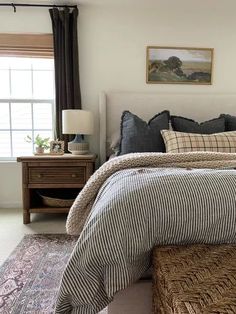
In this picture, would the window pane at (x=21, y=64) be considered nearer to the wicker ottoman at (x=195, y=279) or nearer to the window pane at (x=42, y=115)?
the window pane at (x=42, y=115)

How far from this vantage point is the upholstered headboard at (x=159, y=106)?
3158 mm

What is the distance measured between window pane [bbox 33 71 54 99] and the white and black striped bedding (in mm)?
2674

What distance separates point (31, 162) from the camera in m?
2.81

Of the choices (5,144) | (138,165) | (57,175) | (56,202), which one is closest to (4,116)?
(5,144)

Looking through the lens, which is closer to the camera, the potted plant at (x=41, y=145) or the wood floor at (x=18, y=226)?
the wood floor at (x=18, y=226)

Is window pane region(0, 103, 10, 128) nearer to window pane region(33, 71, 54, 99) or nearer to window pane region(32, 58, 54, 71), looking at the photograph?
window pane region(33, 71, 54, 99)

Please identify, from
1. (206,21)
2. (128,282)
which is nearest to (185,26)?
(206,21)

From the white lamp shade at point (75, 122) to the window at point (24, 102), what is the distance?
654 mm

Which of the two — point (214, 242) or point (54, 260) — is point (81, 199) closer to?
point (54, 260)

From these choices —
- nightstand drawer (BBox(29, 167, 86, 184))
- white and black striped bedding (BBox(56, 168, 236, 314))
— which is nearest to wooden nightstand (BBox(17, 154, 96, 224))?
nightstand drawer (BBox(29, 167, 86, 184))

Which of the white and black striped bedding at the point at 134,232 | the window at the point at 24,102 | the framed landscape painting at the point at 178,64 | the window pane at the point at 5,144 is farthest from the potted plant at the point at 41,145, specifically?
the white and black striped bedding at the point at 134,232

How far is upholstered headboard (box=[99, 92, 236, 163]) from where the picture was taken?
3.16 metres

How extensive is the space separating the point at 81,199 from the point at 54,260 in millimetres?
688

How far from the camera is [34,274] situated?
186cm
